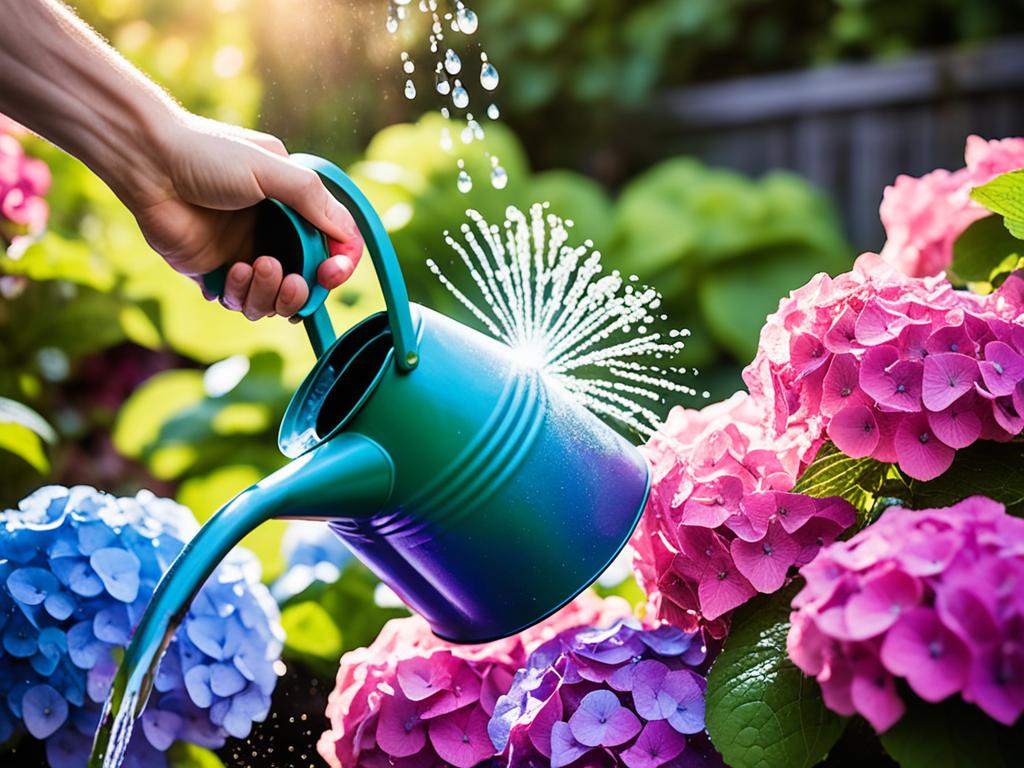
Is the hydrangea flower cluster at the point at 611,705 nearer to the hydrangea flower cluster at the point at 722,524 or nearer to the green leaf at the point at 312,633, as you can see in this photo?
the hydrangea flower cluster at the point at 722,524

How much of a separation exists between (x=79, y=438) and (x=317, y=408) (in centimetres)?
176

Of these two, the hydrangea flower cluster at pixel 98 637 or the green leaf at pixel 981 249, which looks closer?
the hydrangea flower cluster at pixel 98 637

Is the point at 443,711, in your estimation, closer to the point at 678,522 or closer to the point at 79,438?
the point at 678,522

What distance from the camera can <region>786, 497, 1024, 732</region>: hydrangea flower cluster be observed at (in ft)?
1.99

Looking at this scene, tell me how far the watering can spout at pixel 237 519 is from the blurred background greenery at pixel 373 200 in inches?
22.8

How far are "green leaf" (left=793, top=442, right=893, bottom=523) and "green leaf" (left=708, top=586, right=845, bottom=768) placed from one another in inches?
4.3

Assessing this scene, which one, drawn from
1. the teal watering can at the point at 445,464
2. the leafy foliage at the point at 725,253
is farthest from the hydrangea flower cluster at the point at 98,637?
the leafy foliage at the point at 725,253

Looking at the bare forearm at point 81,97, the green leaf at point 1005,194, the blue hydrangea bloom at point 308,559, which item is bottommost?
the blue hydrangea bloom at point 308,559

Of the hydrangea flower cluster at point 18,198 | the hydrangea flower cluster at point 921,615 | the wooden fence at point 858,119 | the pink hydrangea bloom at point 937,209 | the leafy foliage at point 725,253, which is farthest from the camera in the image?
the wooden fence at point 858,119

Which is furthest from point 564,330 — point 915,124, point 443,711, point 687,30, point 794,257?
point 687,30

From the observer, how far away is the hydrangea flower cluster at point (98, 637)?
0.97 m

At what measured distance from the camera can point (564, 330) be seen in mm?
1006

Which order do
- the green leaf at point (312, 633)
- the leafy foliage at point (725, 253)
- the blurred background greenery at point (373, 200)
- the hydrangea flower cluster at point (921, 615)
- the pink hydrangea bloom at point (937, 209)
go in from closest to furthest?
the hydrangea flower cluster at point (921, 615)
the pink hydrangea bloom at point (937, 209)
the green leaf at point (312, 633)
the blurred background greenery at point (373, 200)
the leafy foliage at point (725, 253)

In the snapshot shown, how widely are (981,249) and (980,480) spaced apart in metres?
0.36
